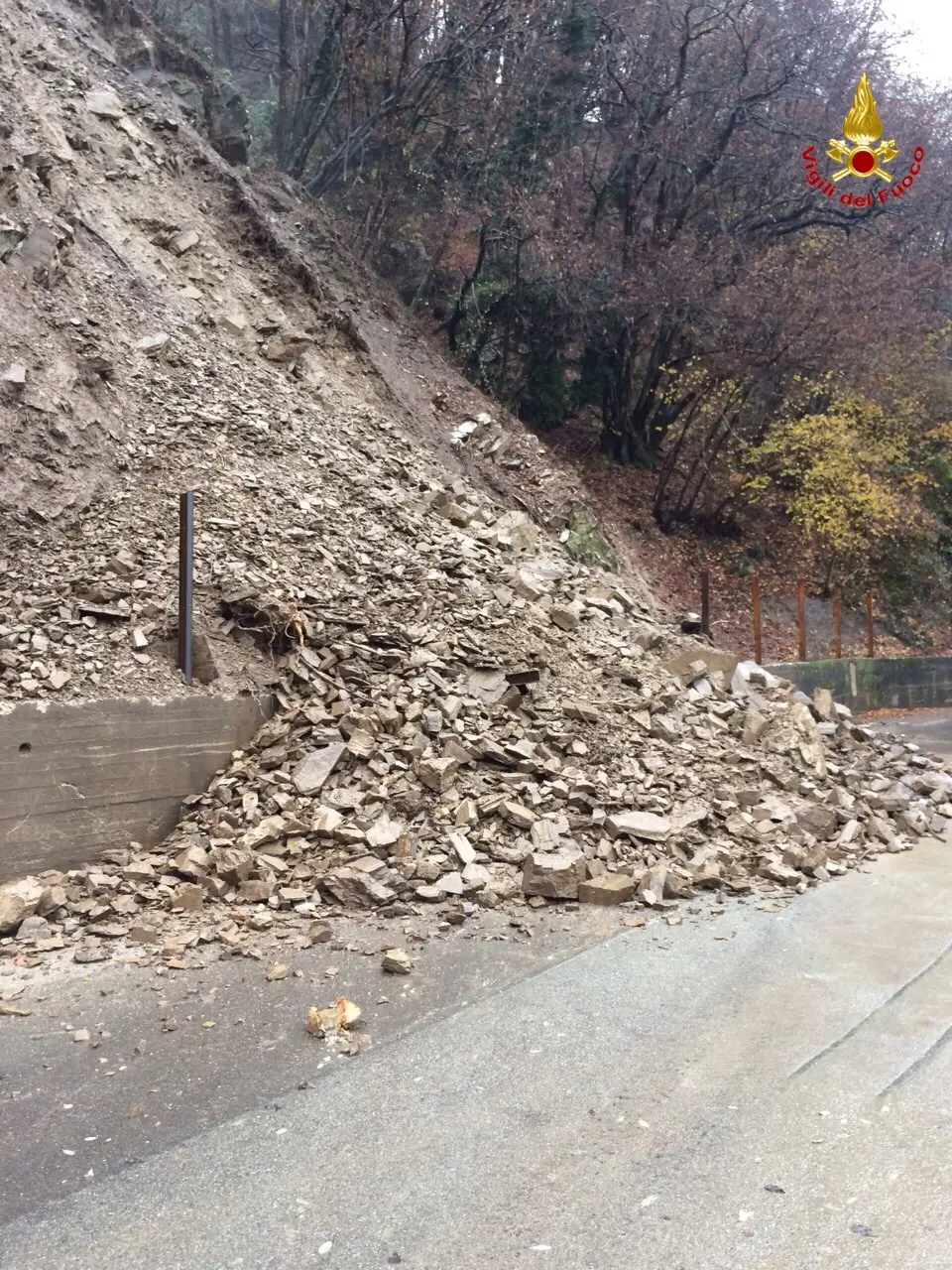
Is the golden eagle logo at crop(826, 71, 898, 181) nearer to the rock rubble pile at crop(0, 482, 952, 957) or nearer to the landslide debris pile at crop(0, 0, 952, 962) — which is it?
the landslide debris pile at crop(0, 0, 952, 962)

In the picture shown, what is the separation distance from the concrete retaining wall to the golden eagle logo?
9751 millimetres

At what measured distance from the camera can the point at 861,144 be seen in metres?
19.8

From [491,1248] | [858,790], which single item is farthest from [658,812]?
[491,1248]

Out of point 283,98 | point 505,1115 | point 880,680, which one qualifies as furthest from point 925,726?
point 283,98

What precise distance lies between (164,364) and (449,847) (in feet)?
21.4

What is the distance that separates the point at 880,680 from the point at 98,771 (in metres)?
13.9

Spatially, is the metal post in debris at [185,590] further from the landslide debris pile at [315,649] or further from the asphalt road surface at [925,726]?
the asphalt road surface at [925,726]

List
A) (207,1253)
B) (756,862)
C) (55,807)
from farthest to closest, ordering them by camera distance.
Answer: (756,862), (55,807), (207,1253)

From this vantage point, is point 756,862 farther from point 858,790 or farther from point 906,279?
point 906,279

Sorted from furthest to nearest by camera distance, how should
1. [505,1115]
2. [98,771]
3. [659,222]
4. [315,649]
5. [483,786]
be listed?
[659,222] → [315,649] → [483,786] → [98,771] → [505,1115]

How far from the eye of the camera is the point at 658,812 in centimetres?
689

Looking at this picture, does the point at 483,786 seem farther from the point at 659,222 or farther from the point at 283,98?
the point at 283,98

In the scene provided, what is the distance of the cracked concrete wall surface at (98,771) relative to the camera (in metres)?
5.80

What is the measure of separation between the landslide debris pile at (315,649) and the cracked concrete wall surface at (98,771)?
163 millimetres
